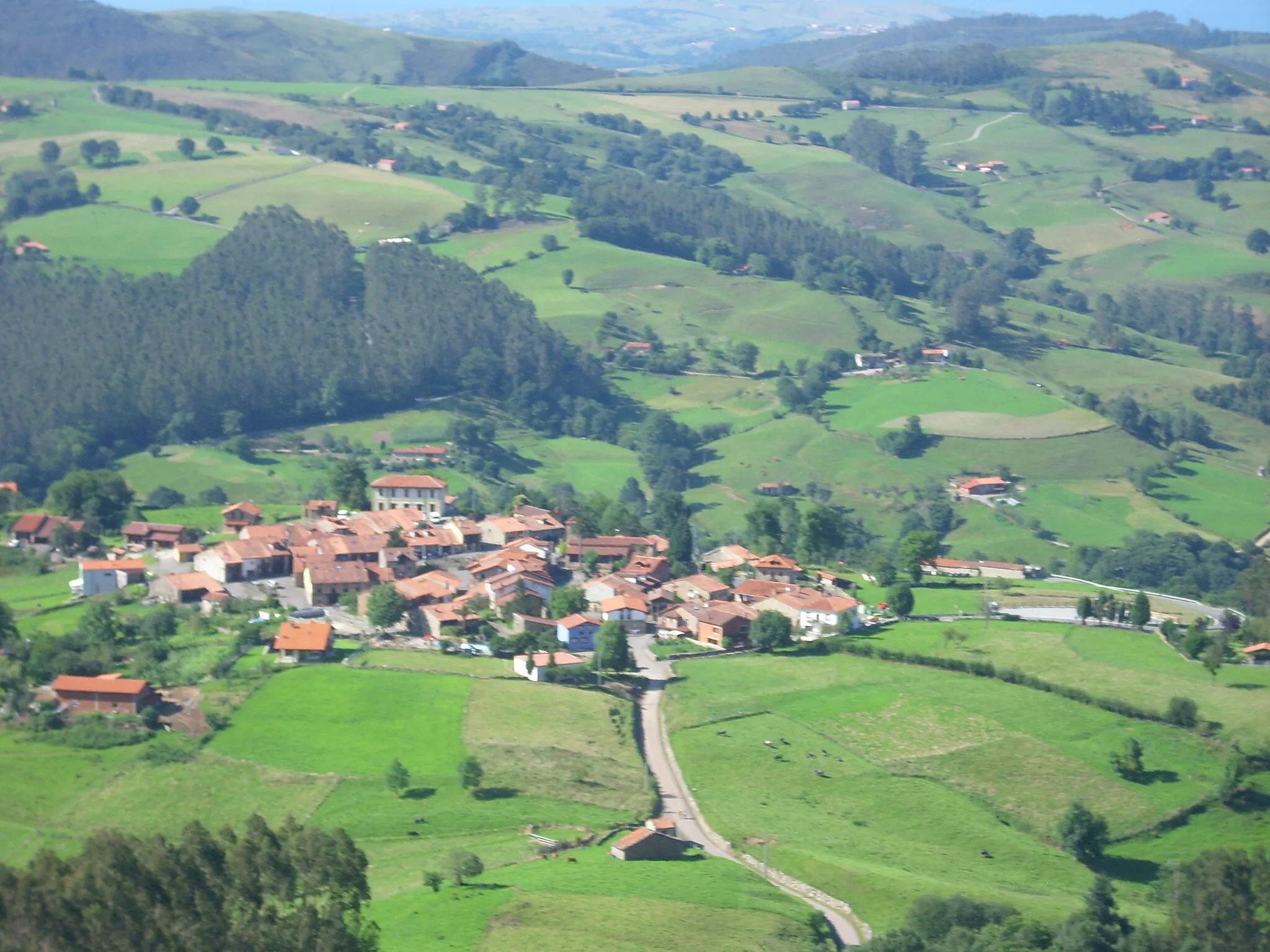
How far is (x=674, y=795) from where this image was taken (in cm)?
5281

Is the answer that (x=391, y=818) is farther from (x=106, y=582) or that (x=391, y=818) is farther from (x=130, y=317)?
(x=130, y=317)

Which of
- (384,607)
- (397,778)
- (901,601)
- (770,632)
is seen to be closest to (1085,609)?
(901,601)

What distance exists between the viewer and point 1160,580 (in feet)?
307

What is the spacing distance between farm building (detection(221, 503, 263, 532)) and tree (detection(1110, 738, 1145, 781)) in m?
41.6

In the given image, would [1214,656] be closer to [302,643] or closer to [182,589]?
[302,643]

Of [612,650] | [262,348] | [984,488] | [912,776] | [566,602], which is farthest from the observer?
[262,348]

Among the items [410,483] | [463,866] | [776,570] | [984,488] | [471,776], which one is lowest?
[984,488]

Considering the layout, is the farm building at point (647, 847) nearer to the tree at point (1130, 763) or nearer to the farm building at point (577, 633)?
the tree at point (1130, 763)

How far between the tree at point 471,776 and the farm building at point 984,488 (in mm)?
61386

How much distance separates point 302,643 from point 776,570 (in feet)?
82.4

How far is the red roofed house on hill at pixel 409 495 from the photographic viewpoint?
8606cm

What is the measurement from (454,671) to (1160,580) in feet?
156

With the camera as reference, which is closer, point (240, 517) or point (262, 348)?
point (240, 517)

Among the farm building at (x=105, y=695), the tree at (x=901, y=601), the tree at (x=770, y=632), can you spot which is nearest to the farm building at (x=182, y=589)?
the farm building at (x=105, y=695)
